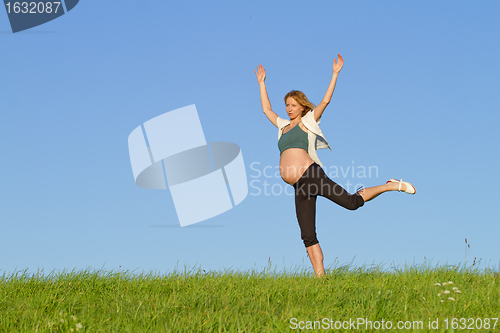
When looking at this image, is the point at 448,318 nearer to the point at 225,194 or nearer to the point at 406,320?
the point at 406,320

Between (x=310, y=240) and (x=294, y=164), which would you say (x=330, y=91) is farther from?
(x=310, y=240)

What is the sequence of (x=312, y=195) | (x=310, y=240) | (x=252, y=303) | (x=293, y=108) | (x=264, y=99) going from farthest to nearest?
(x=264, y=99), (x=293, y=108), (x=312, y=195), (x=310, y=240), (x=252, y=303)

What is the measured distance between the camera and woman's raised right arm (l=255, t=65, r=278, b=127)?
759cm

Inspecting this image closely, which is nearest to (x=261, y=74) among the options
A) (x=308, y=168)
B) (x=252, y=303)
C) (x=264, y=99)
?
(x=264, y=99)

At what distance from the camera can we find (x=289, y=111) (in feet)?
24.0

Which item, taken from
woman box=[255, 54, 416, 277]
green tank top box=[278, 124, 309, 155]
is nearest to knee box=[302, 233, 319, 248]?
woman box=[255, 54, 416, 277]

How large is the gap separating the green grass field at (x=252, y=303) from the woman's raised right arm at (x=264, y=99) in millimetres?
2646

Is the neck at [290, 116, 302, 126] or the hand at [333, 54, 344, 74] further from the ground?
the hand at [333, 54, 344, 74]

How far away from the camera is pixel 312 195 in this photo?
691 cm

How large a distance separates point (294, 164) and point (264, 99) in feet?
5.01

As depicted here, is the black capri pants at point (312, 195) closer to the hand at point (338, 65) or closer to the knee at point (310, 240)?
the knee at point (310, 240)

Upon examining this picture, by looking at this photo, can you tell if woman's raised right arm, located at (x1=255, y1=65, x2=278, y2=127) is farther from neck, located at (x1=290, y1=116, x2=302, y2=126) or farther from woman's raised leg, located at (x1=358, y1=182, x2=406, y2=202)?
woman's raised leg, located at (x1=358, y1=182, x2=406, y2=202)

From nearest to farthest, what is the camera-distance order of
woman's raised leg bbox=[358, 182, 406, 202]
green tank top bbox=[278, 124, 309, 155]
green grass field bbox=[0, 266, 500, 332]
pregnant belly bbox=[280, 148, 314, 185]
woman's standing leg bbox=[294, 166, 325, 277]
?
green grass field bbox=[0, 266, 500, 332] → woman's standing leg bbox=[294, 166, 325, 277] → pregnant belly bbox=[280, 148, 314, 185] → green tank top bbox=[278, 124, 309, 155] → woman's raised leg bbox=[358, 182, 406, 202]

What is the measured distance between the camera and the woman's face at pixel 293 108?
7277 mm
